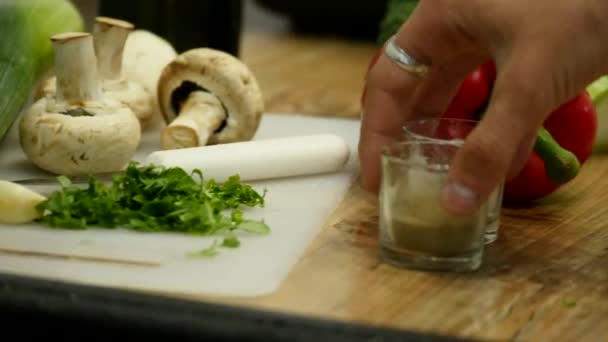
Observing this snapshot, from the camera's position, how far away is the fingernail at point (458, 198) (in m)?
0.93

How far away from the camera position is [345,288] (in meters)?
0.93

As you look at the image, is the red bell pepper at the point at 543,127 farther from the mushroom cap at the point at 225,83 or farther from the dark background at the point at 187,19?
the dark background at the point at 187,19

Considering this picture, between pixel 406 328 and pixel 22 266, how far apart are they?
0.37 metres

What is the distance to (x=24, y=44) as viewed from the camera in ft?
4.66

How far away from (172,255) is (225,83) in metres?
0.43

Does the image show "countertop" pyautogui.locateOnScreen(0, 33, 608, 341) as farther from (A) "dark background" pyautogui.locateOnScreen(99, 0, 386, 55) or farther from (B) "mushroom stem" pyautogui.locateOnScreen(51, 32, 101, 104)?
(A) "dark background" pyautogui.locateOnScreen(99, 0, 386, 55)

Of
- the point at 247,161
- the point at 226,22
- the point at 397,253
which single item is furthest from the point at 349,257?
the point at 226,22

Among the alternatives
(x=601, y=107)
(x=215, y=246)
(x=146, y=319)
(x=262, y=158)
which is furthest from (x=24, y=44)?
(x=601, y=107)

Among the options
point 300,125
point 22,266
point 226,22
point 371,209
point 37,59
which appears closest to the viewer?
point 22,266

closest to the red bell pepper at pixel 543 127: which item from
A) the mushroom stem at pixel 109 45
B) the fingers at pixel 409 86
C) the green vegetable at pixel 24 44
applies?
the fingers at pixel 409 86

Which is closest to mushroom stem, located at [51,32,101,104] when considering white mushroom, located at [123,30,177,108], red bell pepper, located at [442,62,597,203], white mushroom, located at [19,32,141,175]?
white mushroom, located at [19,32,141,175]

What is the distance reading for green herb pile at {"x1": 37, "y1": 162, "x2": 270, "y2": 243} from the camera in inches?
41.6

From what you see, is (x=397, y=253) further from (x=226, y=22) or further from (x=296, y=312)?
(x=226, y=22)

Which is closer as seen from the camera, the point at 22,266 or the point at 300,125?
the point at 22,266
